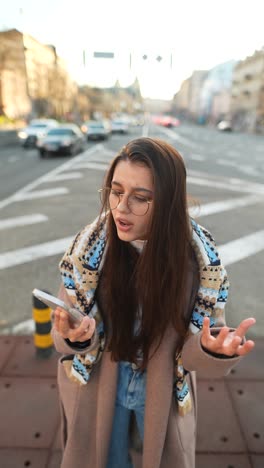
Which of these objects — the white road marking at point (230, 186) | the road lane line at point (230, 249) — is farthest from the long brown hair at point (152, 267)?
the white road marking at point (230, 186)

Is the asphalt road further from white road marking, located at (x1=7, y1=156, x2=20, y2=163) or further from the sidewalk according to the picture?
white road marking, located at (x1=7, y1=156, x2=20, y2=163)

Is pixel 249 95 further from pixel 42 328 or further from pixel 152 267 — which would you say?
pixel 152 267

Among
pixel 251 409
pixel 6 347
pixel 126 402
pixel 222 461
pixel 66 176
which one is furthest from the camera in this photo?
pixel 66 176

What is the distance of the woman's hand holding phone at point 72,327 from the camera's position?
131 centimetres

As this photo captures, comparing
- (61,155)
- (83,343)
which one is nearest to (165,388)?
(83,343)

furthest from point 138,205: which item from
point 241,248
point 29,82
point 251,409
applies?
point 29,82

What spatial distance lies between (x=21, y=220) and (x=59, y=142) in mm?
10083

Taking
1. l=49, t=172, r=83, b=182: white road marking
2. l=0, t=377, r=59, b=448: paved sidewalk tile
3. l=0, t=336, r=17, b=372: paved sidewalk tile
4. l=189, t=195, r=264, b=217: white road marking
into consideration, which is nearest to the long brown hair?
l=0, t=377, r=59, b=448: paved sidewalk tile

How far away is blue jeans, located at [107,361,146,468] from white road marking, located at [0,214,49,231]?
576 cm

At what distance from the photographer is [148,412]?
155cm

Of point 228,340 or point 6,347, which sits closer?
point 228,340

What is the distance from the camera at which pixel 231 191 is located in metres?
10.0

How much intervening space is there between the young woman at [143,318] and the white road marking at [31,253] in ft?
12.8

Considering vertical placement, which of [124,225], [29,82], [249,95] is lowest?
[124,225]
